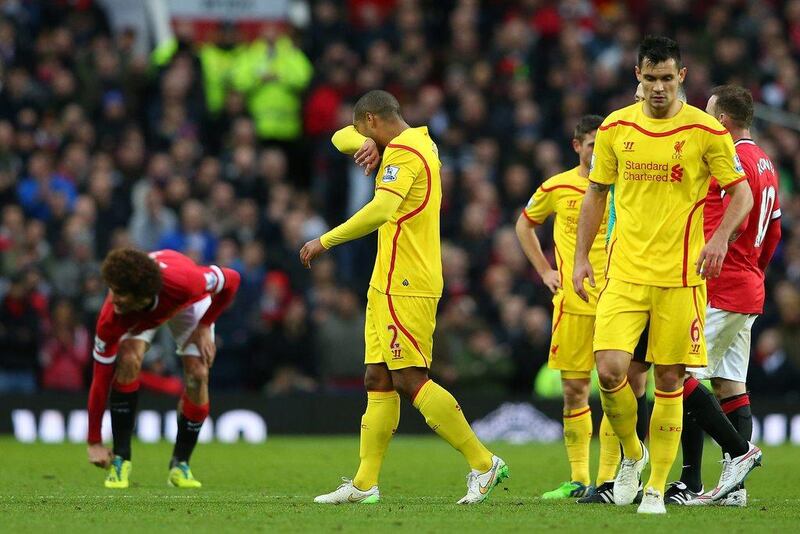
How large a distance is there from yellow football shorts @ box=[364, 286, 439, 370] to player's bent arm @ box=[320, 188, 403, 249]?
1.59 feet

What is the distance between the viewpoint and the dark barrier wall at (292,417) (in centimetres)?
1705

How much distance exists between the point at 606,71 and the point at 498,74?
1.52 m

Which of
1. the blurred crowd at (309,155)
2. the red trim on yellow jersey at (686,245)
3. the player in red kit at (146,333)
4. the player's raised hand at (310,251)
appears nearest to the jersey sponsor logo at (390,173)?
the player's raised hand at (310,251)

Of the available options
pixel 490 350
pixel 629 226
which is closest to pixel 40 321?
pixel 490 350

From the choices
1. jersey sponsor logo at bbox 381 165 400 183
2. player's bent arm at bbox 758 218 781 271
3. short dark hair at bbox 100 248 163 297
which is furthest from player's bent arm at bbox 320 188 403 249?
player's bent arm at bbox 758 218 781 271

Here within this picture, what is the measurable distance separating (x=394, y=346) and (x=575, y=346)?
74.0 inches

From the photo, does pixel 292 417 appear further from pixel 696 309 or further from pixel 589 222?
pixel 696 309

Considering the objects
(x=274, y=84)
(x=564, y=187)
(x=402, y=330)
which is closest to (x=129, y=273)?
(x=402, y=330)

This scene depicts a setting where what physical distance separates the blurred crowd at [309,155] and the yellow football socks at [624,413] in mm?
8315

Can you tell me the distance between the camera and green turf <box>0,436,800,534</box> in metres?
8.32

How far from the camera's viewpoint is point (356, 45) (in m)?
21.3

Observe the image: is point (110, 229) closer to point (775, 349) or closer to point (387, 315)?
point (775, 349)

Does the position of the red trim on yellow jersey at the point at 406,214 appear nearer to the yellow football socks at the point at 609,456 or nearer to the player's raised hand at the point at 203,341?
the yellow football socks at the point at 609,456

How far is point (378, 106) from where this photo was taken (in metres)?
9.62
